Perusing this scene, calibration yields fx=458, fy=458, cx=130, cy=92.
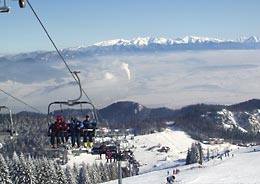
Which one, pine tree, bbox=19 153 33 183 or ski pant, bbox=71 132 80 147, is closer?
ski pant, bbox=71 132 80 147

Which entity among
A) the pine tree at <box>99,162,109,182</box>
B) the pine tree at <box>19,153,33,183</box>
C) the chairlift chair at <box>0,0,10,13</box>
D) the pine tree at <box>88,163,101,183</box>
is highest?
the chairlift chair at <box>0,0,10,13</box>

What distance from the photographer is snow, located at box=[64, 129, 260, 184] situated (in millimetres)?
52672

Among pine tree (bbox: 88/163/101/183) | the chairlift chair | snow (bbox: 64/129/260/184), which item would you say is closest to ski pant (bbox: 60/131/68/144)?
the chairlift chair

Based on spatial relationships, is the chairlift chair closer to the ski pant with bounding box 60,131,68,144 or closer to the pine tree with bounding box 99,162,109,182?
the ski pant with bounding box 60,131,68,144

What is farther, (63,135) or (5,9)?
(63,135)

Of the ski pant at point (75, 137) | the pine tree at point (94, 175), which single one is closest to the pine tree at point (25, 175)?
the pine tree at point (94, 175)

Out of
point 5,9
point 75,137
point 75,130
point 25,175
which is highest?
point 5,9

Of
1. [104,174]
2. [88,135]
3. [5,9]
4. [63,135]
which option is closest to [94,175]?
[104,174]

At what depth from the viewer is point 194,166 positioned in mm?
78750

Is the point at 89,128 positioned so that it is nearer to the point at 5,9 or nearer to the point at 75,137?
the point at 75,137

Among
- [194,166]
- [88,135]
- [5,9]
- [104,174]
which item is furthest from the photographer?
[104,174]

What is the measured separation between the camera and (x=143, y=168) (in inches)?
5586

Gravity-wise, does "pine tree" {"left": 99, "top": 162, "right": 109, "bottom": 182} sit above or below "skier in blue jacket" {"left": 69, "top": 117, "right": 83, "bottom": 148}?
below

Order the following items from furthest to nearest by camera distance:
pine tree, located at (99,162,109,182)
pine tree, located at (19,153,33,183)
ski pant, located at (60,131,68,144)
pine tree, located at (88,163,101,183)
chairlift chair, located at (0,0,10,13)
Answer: pine tree, located at (99,162,109,182) < pine tree, located at (88,163,101,183) < pine tree, located at (19,153,33,183) < ski pant, located at (60,131,68,144) < chairlift chair, located at (0,0,10,13)
